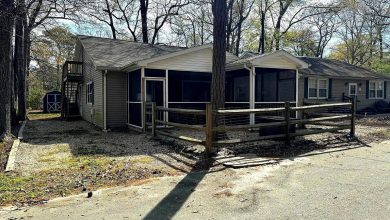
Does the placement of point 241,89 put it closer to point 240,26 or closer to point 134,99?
point 134,99

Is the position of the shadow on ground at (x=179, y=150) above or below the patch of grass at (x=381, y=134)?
below

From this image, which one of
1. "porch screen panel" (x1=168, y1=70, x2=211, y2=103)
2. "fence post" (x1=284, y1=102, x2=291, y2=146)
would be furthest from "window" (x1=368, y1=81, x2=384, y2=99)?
"fence post" (x1=284, y1=102, x2=291, y2=146)

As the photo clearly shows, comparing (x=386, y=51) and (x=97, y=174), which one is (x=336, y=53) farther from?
(x=97, y=174)

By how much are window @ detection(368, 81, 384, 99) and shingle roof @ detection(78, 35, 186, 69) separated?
1504 cm

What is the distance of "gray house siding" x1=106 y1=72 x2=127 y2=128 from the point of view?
13938mm

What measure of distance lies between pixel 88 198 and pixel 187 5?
2809cm

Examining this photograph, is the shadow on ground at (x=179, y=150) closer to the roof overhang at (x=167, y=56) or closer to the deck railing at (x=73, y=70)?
the roof overhang at (x=167, y=56)

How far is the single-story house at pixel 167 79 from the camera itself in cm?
1295

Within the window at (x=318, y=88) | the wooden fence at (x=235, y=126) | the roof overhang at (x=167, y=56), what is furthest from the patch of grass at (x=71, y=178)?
the window at (x=318, y=88)

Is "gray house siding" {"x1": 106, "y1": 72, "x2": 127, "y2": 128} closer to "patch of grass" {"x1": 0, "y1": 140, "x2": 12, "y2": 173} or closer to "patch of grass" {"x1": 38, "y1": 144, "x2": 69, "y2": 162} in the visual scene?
"patch of grass" {"x1": 38, "y1": 144, "x2": 69, "y2": 162}

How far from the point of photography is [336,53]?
45.5 metres

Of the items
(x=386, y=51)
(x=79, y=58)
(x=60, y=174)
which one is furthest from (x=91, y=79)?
(x=386, y=51)

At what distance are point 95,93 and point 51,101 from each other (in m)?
15.9

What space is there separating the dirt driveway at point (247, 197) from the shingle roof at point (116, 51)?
29.9 ft
